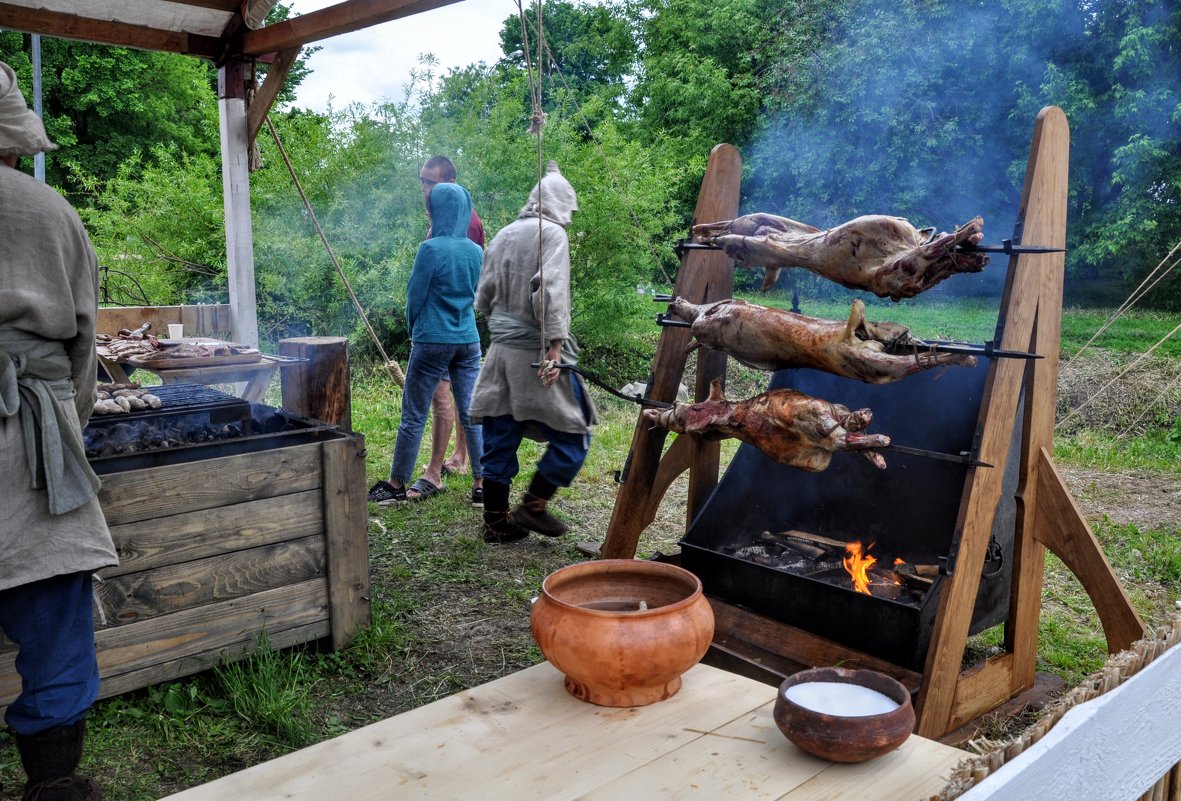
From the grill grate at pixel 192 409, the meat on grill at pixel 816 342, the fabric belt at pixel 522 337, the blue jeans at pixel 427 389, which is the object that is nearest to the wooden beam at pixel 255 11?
the blue jeans at pixel 427 389

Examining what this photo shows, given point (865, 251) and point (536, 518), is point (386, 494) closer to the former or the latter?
point (536, 518)

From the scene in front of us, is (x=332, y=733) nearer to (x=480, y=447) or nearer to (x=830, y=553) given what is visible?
(x=830, y=553)

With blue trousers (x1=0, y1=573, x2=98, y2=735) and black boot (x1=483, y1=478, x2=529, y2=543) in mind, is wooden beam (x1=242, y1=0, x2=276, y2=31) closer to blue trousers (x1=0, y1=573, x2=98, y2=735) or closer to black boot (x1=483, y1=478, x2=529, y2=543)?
black boot (x1=483, y1=478, x2=529, y2=543)

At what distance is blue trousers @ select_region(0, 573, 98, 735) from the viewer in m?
2.54

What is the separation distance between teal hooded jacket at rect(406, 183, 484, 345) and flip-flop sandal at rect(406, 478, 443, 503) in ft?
3.56

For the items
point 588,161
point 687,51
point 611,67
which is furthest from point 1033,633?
point 611,67

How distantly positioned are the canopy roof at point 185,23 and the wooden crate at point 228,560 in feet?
9.11

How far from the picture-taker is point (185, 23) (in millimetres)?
6211

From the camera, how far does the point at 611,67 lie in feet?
83.6

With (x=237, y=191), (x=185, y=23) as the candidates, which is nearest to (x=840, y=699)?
(x=237, y=191)

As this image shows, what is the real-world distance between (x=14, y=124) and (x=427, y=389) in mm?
3902

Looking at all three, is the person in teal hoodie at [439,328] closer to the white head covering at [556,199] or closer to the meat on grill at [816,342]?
the white head covering at [556,199]

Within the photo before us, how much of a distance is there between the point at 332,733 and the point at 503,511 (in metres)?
2.27

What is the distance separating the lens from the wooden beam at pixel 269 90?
20.3ft
